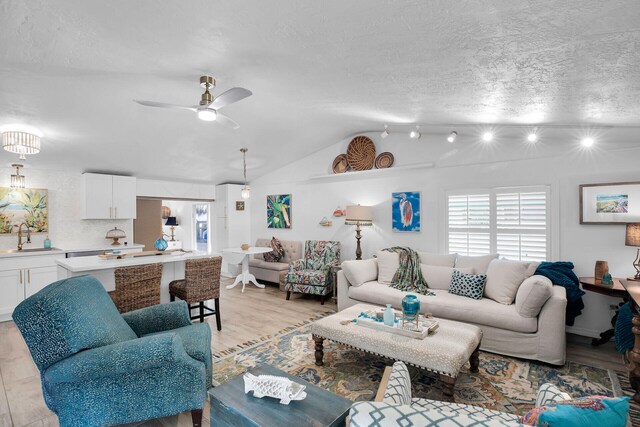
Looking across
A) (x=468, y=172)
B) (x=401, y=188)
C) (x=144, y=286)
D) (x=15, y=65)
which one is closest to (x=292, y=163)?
(x=401, y=188)

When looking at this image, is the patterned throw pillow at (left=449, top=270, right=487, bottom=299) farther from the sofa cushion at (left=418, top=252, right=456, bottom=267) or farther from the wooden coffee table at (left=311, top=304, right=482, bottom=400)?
the wooden coffee table at (left=311, top=304, right=482, bottom=400)

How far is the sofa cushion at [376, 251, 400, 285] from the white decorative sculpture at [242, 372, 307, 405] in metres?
2.87

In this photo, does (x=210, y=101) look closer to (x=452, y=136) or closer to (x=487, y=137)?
(x=452, y=136)

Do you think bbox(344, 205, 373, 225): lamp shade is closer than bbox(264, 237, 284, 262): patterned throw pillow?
Yes

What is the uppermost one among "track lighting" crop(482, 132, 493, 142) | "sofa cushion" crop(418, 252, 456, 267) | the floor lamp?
"track lighting" crop(482, 132, 493, 142)

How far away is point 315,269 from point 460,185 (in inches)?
107

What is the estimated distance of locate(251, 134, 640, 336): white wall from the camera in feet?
11.7

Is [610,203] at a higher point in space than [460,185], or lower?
lower

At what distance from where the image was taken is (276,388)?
5.48ft

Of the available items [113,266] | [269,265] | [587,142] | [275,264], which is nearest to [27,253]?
[113,266]

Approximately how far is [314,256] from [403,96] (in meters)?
3.43

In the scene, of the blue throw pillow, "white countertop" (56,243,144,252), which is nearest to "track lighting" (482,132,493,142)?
the blue throw pillow

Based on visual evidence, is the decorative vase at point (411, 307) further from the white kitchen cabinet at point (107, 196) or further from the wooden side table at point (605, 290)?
the white kitchen cabinet at point (107, 196)

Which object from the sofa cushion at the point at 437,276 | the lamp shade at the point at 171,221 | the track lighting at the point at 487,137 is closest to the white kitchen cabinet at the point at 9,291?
the lamp shade at the point at 171,221
